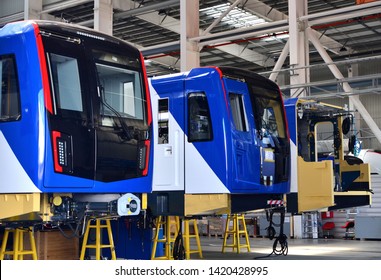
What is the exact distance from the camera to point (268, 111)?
10.0 meters

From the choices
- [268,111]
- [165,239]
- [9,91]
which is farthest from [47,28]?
[165,239]

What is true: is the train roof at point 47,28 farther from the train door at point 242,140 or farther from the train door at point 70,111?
the train door at point 242,140

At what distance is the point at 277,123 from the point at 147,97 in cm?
322

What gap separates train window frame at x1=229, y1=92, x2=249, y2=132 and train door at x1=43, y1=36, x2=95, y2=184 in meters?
3.03

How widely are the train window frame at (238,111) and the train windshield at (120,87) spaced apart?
202 centimetres

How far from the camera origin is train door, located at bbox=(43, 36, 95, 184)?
6.56 m

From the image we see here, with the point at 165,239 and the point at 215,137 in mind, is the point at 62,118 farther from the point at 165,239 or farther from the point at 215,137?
the point at 165,239

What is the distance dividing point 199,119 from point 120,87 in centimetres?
216

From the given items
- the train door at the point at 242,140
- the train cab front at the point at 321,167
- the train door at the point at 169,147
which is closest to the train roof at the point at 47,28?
the train door at the point at 169,147

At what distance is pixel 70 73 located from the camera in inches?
272

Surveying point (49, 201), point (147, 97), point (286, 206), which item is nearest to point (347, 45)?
point (286, 206)

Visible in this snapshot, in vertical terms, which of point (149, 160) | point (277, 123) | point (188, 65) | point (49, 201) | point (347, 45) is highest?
point (347, 45)

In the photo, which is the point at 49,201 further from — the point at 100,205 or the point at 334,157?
the point at 334,157

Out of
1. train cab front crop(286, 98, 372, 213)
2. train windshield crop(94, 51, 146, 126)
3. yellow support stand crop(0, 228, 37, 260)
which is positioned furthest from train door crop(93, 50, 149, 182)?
train cab front crop(286, 98, 372, 213)
